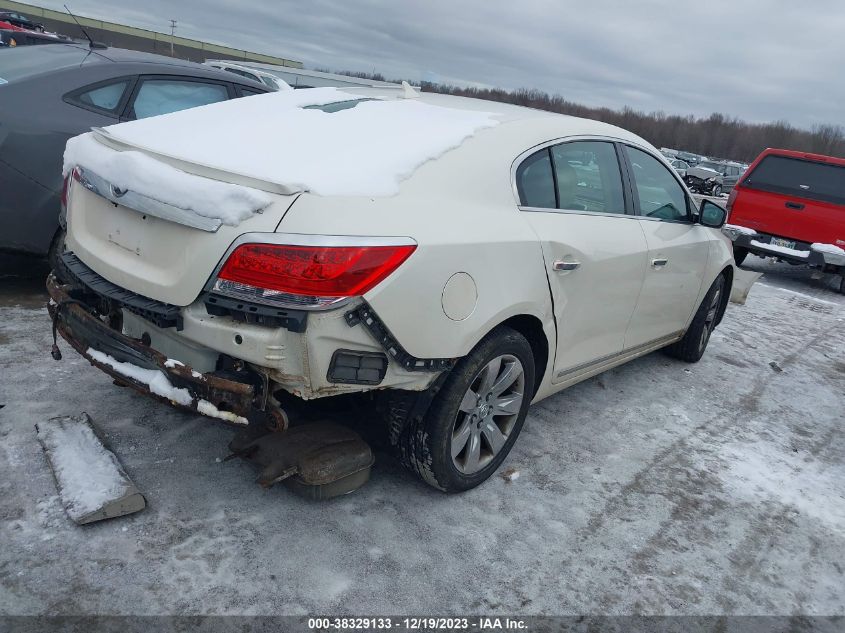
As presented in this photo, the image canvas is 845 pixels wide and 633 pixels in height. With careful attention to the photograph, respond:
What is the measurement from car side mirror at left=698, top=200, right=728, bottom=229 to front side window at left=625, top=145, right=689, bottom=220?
4.2 inches

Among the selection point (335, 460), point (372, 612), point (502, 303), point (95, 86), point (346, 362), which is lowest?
point (372, 612)

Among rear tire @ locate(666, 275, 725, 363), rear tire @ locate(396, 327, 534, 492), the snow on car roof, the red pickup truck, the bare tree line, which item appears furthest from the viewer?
the bare tree line

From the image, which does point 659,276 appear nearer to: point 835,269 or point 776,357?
point 776,357

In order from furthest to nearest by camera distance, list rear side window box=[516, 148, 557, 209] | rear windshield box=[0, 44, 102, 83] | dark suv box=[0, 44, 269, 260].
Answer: rear windshield box=[0, 44, 102, 83] < dark suv box=[0, 44, 269, 260] < rear side window box=[516, 148, 557, 209]

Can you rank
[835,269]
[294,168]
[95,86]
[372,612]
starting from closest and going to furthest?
[372,612] < [294,168] < [95,86] < [835,269]

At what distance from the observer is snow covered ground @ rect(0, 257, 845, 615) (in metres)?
2.41

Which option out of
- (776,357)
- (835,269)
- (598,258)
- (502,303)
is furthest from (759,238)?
(502,303)

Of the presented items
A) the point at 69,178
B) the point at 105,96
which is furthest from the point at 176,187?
the point at 105,96

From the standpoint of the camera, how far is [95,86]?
15.4 feet

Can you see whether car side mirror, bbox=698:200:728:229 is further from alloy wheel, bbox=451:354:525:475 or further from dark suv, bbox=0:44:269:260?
→ dark suv, bbox=0:44:269:260

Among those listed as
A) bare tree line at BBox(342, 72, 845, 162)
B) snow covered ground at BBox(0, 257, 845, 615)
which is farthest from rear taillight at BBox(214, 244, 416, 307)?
bare tree line at BBox(342, 72, 845, 162)

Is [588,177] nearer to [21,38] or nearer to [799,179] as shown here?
[799,179]

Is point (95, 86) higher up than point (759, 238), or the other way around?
point (95, 86)

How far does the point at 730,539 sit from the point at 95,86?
471 cm
